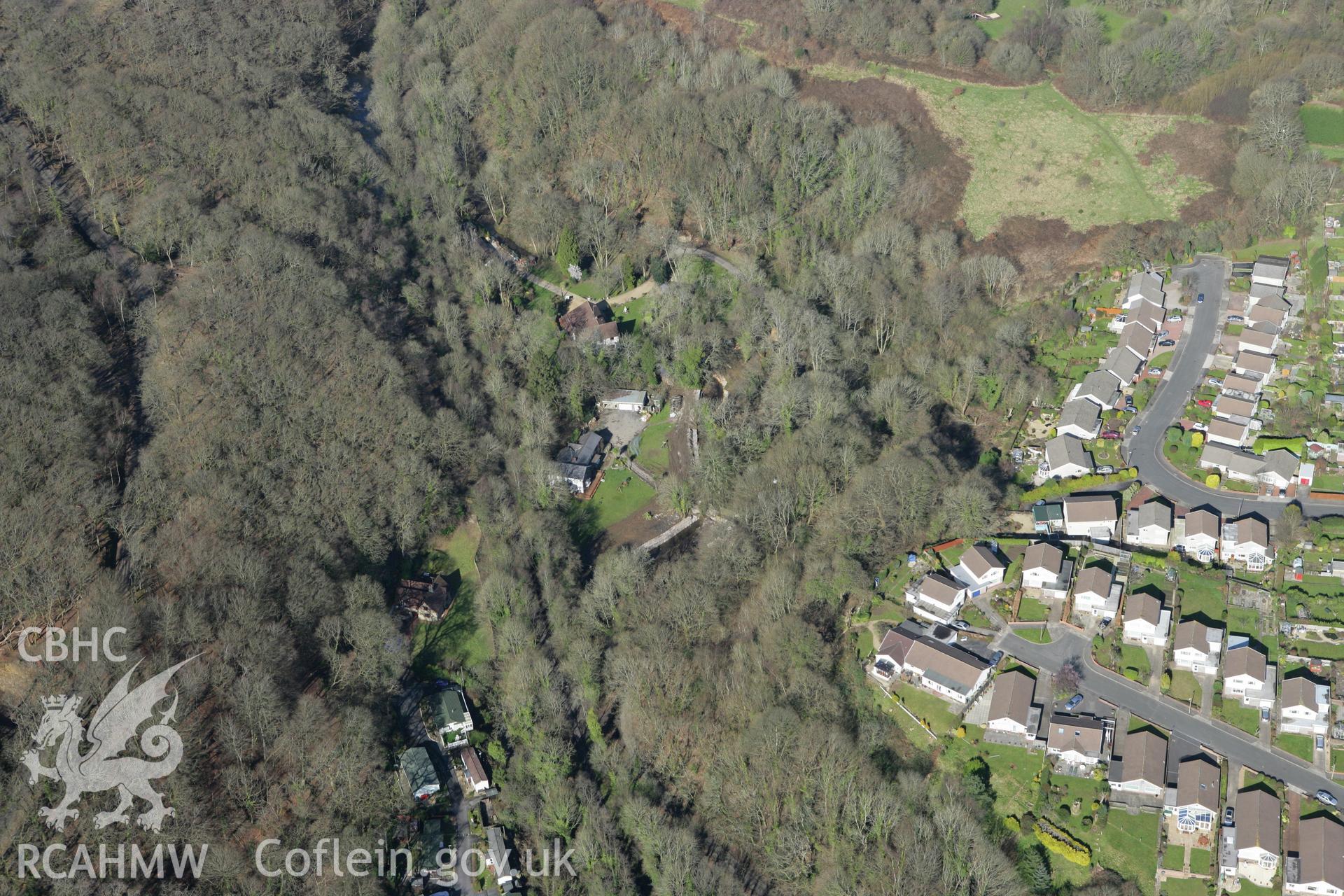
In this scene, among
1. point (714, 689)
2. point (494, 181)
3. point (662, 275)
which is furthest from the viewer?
point (494, 181)

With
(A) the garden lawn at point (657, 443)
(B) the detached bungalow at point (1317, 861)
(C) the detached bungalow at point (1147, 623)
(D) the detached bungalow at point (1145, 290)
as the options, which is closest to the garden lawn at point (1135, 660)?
(C) the detached bungalow at point (1147, 623)

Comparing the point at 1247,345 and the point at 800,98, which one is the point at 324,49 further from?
the point at 1247,345

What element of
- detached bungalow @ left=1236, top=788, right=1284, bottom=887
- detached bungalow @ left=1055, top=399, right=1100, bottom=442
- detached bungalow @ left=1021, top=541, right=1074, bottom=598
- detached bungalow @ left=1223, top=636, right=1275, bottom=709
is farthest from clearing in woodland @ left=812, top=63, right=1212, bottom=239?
detached bungalow @ left=1236, top=788, right=1284, bottom=887

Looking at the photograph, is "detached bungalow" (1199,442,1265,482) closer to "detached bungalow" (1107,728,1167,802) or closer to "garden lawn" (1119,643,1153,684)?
"garden lawn" (1119,643,1153,684)

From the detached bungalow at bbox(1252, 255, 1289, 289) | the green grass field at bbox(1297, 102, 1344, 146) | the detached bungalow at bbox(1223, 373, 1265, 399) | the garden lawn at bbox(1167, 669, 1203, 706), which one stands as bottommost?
the garden lawn at bbox(1167, 669, 1203, 706)

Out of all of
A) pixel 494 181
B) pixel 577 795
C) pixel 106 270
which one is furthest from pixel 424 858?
pixel 494 181

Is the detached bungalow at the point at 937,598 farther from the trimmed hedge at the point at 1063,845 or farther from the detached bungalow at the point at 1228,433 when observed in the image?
the detached bungalow at the point at 1228,433

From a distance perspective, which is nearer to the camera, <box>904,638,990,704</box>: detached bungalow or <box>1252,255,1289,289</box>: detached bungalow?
<box>904,638,990,704</box>: detached bungalow
